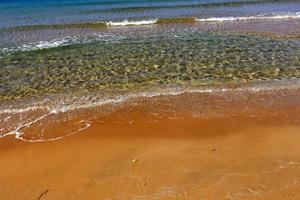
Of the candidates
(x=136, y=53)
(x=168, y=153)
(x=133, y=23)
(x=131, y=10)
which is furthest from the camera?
(x=131, y=10)

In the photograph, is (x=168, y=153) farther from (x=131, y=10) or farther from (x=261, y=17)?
(x=131, y=10)

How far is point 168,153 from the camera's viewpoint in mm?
8242

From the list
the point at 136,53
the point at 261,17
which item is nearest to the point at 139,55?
the point at 136,53

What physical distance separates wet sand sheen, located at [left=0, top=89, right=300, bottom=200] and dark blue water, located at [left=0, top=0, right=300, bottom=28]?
17.8 m

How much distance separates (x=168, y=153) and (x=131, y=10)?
25.5 m

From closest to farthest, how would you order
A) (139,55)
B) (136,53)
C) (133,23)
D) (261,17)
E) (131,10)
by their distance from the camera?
1. (139,55)
2. (136,53)
3. (261,17)
4. (133,23)
5. (131,10)

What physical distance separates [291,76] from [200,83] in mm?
2969

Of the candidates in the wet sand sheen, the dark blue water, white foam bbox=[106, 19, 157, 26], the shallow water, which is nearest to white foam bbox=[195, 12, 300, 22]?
the shallow water

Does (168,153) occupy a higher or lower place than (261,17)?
lower

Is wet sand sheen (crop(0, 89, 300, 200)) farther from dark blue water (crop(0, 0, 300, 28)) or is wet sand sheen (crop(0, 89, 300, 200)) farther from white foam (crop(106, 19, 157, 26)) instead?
dark blue water (crop(0, 0, 300, 28))

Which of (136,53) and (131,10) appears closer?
(136,53)

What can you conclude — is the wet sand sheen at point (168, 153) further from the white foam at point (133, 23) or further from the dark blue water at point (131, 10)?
the dark blue water at point (131, 10)

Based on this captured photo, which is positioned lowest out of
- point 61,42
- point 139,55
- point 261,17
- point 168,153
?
point 168,153

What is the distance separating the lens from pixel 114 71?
14484 millimetres
